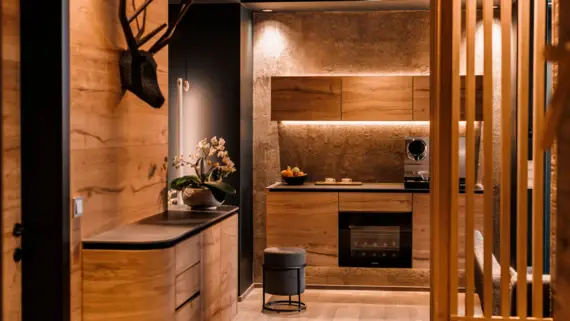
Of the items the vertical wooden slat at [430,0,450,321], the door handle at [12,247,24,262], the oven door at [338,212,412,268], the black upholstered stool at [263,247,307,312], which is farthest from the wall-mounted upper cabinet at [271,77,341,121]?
the door handle at [12,247,24,262]

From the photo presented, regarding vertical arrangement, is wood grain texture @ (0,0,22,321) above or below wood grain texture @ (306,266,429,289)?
above

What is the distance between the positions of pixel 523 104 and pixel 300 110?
4027 mm

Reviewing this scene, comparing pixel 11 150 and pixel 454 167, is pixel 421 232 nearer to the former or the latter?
pixel 454 167

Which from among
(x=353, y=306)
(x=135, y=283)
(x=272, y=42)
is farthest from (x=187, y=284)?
(x=272, y=42)

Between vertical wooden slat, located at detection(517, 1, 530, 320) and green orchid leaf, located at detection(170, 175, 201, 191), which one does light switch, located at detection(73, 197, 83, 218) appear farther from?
vertical wooden slat, located at detection(517, 1, 530, 320)

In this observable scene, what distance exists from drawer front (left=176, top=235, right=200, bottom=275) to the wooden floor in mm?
1767

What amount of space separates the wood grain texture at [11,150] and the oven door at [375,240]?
398 centimetres

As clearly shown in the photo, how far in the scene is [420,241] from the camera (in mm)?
6797

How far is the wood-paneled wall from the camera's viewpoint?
→ 3.55 meters

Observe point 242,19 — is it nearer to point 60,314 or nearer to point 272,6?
point 272,6

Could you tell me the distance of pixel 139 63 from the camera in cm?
413

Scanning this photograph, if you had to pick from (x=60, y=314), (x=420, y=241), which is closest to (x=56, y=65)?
(x=60, y=314)

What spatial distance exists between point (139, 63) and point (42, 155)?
100 centimetres

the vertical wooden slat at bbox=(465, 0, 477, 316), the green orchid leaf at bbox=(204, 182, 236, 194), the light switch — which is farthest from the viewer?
the green orchid leaf at bbox=(204, 182, 236, 194)
